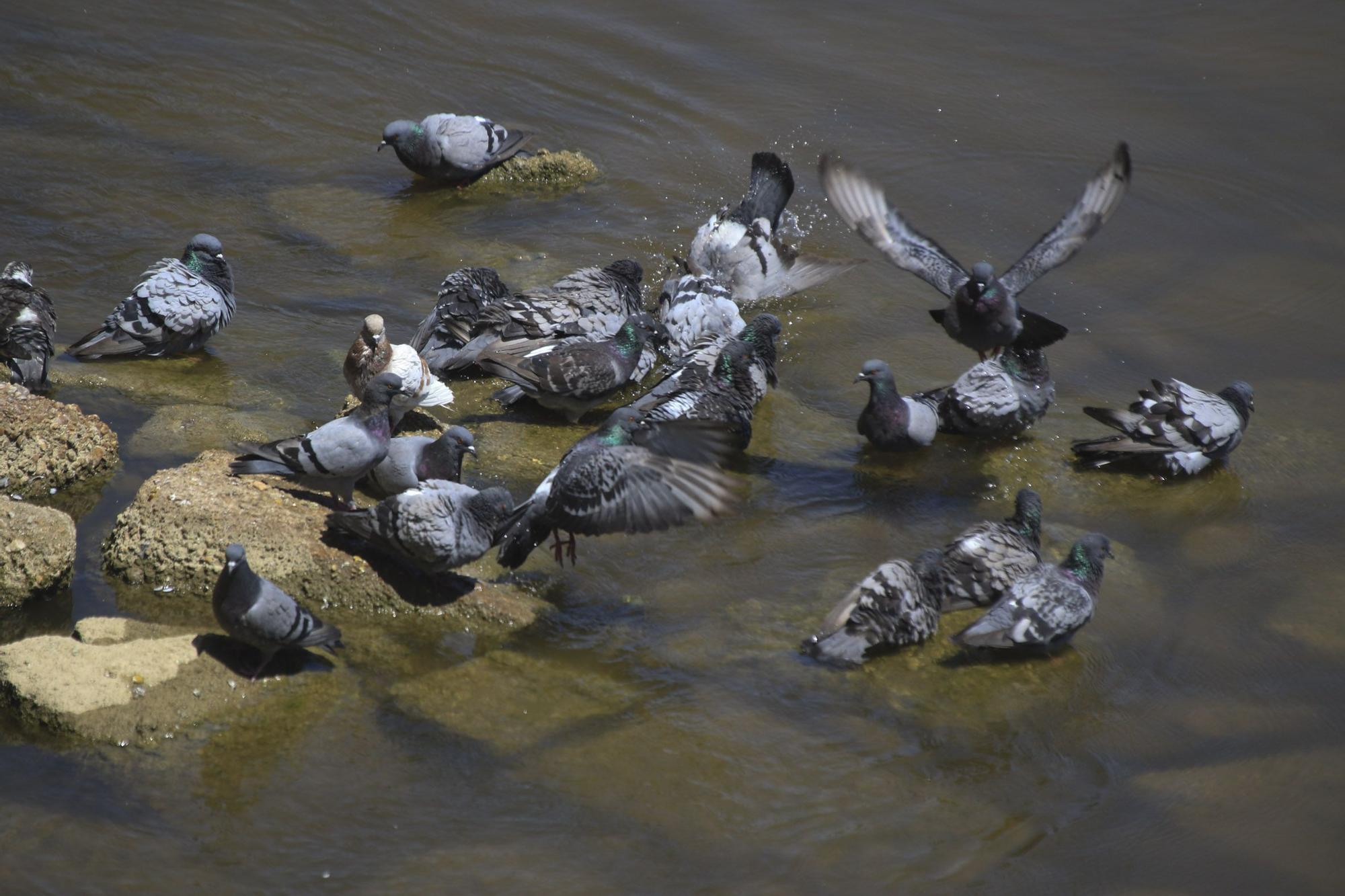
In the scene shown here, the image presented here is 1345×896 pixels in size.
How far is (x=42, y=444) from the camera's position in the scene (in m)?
5.55

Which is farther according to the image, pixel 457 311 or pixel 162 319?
pixel 457 311

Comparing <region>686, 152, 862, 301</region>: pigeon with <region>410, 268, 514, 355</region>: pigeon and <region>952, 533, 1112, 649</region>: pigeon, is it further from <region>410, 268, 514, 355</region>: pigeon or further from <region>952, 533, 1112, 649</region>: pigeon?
<region>952, 533, 1112, 649</region>: pigeon

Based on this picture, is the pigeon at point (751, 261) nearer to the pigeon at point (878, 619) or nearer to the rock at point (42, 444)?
the pigeon at point (878, 619)

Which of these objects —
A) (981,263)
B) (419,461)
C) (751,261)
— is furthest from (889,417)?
(419,461)

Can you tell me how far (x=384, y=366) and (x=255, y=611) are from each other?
6.78 ft

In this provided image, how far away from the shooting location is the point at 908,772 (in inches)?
179

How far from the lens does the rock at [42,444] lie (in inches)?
218

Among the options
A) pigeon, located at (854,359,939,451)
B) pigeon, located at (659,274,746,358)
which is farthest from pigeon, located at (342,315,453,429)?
pigeon, located at (854,359,939,451)

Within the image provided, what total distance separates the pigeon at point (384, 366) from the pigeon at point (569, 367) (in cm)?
57

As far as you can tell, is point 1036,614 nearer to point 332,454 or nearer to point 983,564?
point 983,564

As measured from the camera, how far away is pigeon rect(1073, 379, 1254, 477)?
665cm

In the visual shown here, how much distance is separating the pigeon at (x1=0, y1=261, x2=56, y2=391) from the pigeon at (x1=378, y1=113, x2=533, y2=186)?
3.69 metres

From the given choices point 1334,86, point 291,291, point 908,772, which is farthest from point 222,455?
point 1334,86

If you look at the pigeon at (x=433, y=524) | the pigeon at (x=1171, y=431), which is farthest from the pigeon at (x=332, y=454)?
the pigeon at (x=1171, y=431)
